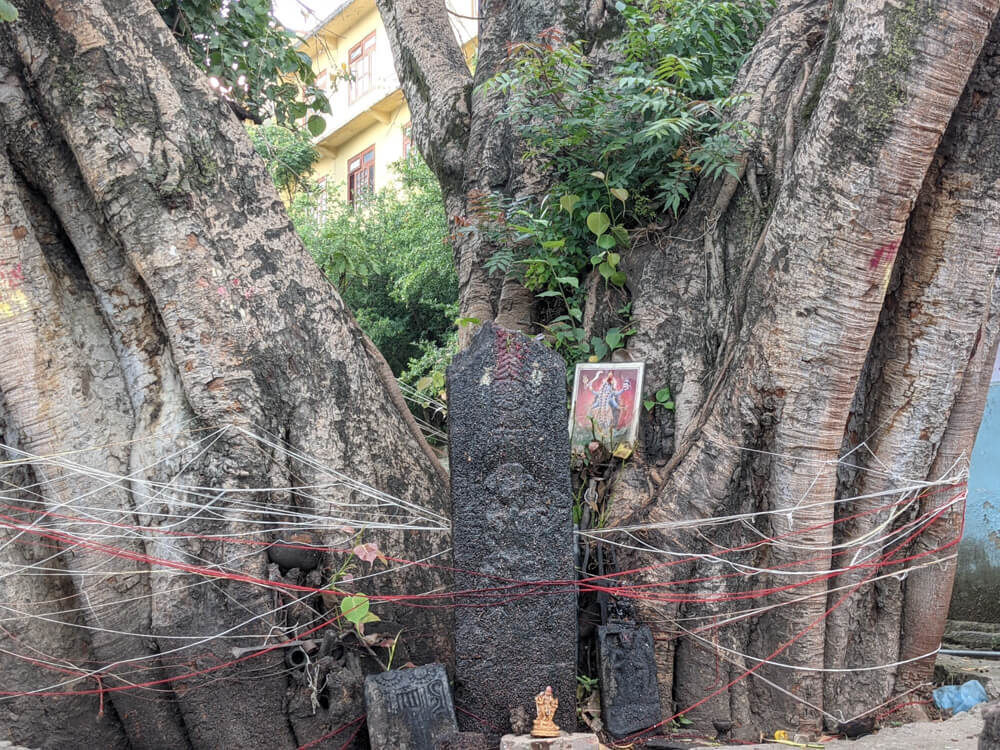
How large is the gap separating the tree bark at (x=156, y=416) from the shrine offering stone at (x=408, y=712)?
293 mm

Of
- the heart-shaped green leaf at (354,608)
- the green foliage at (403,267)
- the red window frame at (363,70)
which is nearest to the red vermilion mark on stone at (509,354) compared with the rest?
the heart-shaped green leaf at (354,608)

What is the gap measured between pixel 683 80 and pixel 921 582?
260 cm

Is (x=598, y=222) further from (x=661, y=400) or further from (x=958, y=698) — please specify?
(x=958, y=698)

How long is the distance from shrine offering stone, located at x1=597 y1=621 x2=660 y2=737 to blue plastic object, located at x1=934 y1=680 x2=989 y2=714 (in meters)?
1.51

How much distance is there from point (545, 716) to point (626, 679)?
1.63 feet

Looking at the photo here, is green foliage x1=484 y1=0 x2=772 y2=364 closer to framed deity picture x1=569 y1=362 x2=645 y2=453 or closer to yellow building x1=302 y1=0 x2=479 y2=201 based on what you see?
framed deity picture x1=569 y1=362 x2=645 y2=453

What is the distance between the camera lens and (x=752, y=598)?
3783 millimetres

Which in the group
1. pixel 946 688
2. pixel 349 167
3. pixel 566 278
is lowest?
pixel 946 688

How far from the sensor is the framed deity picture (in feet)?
13.9

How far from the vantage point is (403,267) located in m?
11.7

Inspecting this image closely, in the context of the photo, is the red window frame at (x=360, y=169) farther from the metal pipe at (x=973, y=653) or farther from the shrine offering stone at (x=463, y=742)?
the shrine offering stone at (x=463, y=742)

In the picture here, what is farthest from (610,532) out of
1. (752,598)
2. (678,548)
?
(752,598)

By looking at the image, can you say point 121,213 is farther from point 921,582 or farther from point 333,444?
point 921,582

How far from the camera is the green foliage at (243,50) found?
16.1ft
